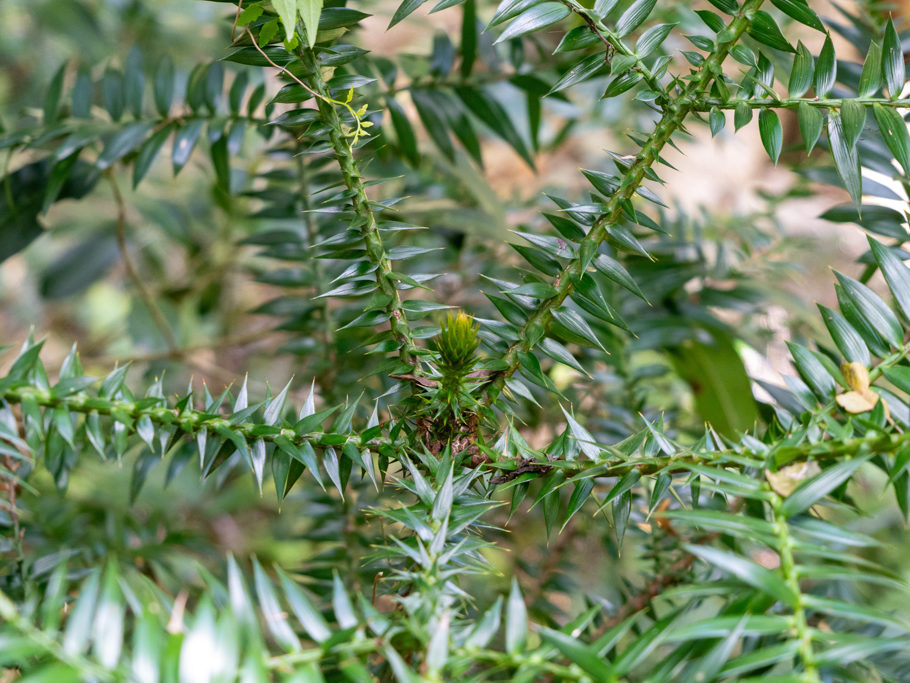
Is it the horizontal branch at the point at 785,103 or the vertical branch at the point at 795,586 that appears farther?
the horizontal branch at the point at 785,103

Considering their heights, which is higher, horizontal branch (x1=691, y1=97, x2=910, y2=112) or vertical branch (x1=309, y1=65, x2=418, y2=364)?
horizontal branch (x1=691, y1=97, x2=910, y2=112)

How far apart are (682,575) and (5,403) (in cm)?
60

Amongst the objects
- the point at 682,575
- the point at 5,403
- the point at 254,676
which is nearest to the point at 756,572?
the point at 254,676

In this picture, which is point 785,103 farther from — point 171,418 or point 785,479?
point 171,418

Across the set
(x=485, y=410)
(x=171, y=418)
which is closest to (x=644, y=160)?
(x=485, y=410)

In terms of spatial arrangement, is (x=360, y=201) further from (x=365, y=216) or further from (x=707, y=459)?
(x=707, y=459)

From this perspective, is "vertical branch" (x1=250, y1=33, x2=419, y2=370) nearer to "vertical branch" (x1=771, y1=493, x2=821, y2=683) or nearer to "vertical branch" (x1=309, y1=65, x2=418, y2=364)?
"vertical branch" (x1=309, y1=65, x2=418, y2=364)

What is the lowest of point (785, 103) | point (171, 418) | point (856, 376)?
point (171, 418)

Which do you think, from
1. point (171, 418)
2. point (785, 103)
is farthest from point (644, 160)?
point (171, 418)

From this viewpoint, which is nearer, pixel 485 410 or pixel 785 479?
pixel 785 479

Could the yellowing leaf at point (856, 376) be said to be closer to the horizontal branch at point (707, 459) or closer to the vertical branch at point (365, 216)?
the horizontal branch at point (707, 459)

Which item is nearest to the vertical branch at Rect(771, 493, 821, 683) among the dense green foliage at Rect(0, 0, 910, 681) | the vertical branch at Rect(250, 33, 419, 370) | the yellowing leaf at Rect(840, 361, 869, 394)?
the dense green foliage at Rect(0, 0, 910, 681)

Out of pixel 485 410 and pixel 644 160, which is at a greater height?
pixel 644 160

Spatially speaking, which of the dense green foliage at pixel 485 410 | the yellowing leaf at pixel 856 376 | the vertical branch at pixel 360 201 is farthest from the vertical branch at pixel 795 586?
the vertical branch at pixel 360 201
